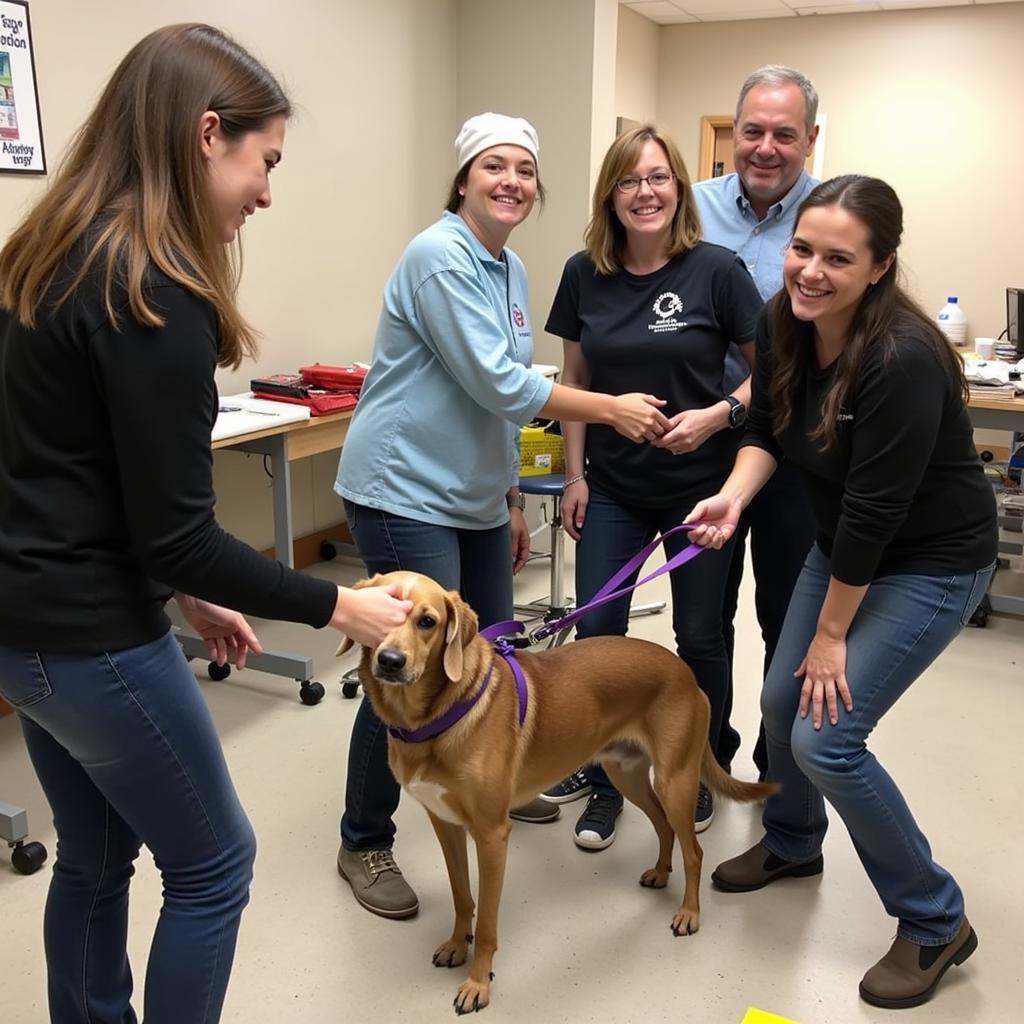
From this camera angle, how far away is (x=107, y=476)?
3.70ft

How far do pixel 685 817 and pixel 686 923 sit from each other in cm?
23

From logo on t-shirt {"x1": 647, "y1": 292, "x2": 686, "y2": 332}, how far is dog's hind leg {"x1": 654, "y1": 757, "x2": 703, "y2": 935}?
0.96m

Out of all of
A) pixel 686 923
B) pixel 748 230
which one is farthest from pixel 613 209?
pixel 686 923

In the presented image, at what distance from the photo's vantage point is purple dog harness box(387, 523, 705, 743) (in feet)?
5.77

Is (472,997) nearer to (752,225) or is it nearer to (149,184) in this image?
(149,184)

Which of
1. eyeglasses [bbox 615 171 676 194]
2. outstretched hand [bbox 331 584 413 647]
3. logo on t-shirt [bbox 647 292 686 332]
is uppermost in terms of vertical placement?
eyeglasses [bbox 615 171 676 194]

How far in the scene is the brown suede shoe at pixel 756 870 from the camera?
2223 mm

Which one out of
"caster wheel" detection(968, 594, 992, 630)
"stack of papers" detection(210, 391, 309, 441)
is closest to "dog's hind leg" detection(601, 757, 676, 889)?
"stack of papers" detection(210, 391, 309, 441)

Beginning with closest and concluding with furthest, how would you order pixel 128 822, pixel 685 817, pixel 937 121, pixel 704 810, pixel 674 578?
pixel 128 822
pixel 685 817
pixel 674 578
pixel 704 810
pixel 937 121

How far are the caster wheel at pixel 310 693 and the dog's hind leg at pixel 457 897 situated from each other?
1280mm

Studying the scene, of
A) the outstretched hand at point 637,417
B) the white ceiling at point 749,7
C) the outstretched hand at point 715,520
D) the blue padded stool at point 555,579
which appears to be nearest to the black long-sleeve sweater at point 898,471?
the outstretched hand at point 715,520

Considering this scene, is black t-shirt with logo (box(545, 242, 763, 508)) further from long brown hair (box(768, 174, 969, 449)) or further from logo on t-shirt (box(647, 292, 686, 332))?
long brown hair (box(768, 174, 969, 449))

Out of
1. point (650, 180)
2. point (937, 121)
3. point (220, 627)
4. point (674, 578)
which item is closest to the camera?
point (220, 627)

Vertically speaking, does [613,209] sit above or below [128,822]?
above
